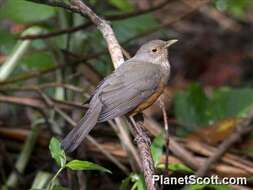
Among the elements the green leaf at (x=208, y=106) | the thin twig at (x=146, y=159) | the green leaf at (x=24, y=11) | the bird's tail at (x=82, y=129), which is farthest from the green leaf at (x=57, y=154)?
the green leaf at (x=208, y=106)

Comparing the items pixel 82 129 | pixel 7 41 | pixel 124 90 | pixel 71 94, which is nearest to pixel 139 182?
pixel 82 129

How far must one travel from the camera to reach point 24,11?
4363 millimetres

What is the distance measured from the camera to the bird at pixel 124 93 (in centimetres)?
321

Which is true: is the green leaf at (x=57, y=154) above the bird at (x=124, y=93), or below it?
above

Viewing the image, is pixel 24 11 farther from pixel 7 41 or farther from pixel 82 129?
pixel 82 129

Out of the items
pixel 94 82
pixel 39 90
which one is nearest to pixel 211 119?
pixel 94 82

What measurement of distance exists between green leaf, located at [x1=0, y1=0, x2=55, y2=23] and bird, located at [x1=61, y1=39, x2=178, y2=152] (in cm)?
95

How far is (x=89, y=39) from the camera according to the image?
455 cm

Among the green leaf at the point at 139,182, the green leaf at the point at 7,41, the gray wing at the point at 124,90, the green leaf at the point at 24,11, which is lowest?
the green leaf at the point at 139,182

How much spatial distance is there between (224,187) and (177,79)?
164 inches

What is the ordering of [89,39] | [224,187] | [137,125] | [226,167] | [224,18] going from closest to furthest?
[224,187]
[137,125]
[226,167]
[89,39]
[224,18]

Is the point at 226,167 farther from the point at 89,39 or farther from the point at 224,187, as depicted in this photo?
the point at 89,39

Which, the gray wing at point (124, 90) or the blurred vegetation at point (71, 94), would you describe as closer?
the gray wing at point (124, 90)

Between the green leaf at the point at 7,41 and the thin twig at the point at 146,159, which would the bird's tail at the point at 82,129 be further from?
the green leaf at the point at 7,41
